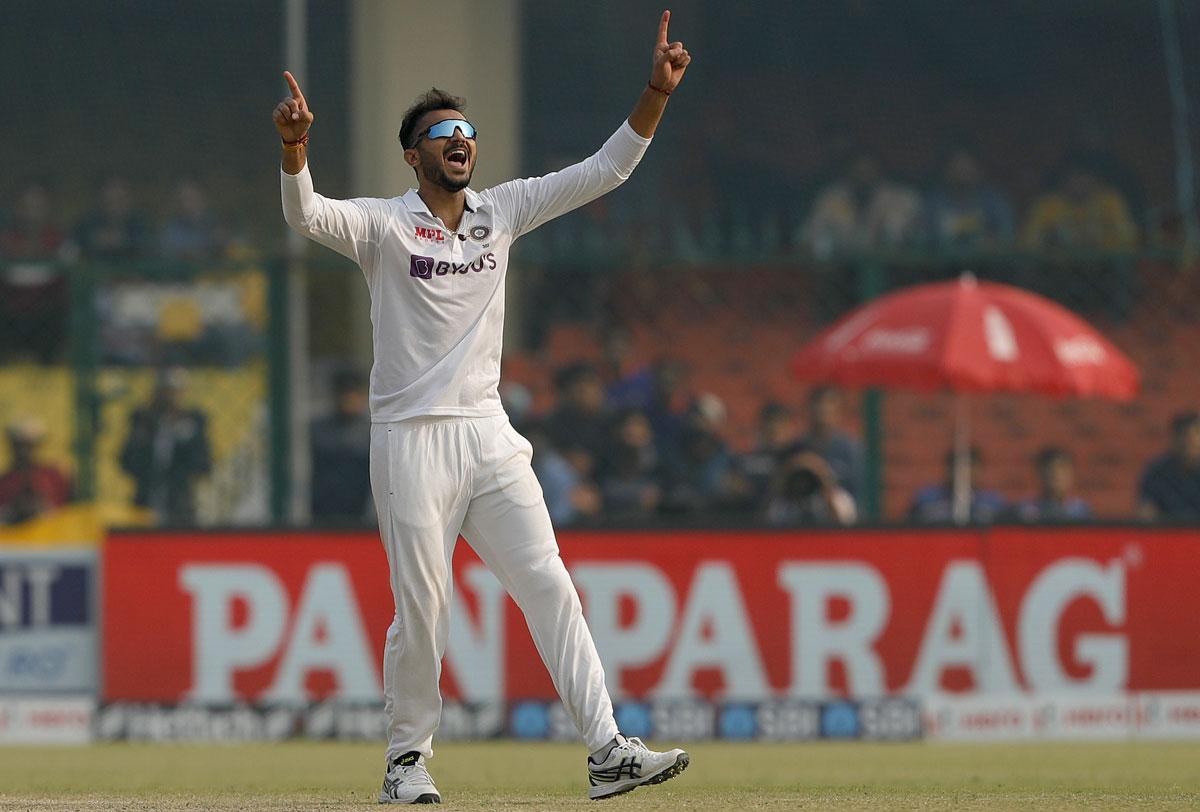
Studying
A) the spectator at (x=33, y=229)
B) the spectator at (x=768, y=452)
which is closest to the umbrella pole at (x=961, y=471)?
the spectator at (x=768, y=452)

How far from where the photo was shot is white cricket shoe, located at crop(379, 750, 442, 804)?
629 centimetres

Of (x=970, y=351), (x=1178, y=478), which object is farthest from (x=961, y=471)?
(x=1178, y=478)

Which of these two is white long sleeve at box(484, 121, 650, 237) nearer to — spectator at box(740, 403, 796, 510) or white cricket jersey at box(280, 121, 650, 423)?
white cricket jersey at box(280, 121, 650, 423)

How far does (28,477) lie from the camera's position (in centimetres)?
1273

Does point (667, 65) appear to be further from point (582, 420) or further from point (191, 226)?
point (191, 226)

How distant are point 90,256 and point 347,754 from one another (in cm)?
455

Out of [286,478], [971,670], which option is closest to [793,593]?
[971,670]

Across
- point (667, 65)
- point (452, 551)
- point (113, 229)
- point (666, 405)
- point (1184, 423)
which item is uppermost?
point (113, 229)

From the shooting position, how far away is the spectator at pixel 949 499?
39.7 feet

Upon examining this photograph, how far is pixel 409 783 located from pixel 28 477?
706 cm

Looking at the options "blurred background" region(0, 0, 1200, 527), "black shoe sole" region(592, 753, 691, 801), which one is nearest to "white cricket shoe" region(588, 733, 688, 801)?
"black shoe sole" region(592, 753, 691, 801)

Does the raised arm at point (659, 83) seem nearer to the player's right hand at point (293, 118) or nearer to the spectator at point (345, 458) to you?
the player's right hand at point (293, 118)

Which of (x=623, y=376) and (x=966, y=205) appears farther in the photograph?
(x=966, y=205)

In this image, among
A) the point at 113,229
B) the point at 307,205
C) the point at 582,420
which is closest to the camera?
the point at 307,205
